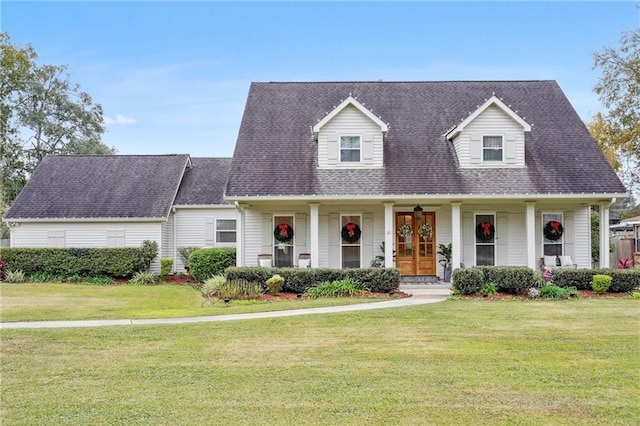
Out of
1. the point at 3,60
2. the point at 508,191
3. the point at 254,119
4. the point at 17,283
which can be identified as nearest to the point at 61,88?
the point at 3,60

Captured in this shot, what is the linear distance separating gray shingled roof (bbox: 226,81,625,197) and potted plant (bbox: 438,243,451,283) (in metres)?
2.19

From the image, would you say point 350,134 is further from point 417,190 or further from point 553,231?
point 553,231

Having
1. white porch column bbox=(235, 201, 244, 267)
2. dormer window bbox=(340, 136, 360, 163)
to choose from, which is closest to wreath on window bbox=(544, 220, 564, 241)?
dormer window bbox=(340, 136, 360, 163)

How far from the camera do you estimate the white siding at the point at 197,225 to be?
946 inches

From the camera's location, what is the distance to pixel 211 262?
19078 mm

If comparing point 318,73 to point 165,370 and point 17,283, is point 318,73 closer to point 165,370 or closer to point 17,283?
point 17,283

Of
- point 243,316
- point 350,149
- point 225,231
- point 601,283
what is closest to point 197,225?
point 225,231

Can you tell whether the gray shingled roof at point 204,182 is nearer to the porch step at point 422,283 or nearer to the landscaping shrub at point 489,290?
the porch step at point 422,283

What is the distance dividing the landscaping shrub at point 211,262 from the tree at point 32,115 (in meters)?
22.4

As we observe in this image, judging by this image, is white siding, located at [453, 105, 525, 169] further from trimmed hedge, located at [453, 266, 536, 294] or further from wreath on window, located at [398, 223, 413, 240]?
trimmed hedge, located at [453, 266, 536, 294]

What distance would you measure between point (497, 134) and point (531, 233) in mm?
3737

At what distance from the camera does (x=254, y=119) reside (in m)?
A: 19.8

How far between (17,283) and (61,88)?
68.8 feet

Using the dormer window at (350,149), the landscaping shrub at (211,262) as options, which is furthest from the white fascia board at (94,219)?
the dormer window at (350,149)
